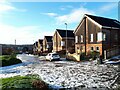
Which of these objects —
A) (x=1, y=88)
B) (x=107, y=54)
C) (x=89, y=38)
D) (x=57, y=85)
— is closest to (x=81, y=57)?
(x=107, y=54)

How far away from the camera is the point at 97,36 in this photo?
40.4 metres

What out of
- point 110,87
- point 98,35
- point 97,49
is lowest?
point 110,87

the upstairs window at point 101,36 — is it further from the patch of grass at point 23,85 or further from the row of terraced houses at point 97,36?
the patch of grass at point 23,85

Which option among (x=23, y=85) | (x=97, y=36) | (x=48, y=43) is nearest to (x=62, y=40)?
(x=48, y=43)

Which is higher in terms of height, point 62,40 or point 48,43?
point 62,40

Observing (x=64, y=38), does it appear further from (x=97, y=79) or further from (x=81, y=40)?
(x=97, y=79)

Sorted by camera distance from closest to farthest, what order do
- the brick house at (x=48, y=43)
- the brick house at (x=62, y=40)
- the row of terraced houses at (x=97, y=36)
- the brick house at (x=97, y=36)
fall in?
the row of terraced houses at (x=97, y=36), the brick house at (x=97, y=36), the brick house at (x=62, y=40), the brick house at (x=48, y=43)

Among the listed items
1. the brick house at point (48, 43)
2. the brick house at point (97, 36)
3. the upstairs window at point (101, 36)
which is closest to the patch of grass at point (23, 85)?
the brick house at point (97, 36)

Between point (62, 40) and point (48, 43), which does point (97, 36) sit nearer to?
point (62, 40)

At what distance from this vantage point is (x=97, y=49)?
40219mm

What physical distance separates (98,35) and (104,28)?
5.79 ft

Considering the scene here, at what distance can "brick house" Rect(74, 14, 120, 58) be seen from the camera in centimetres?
3928

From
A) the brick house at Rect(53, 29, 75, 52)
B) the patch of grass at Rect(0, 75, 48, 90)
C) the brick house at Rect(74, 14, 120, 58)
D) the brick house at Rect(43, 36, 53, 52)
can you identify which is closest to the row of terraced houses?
the brick house at Rect(74, 14, 120, 58)

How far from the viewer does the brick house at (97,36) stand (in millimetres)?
39281
